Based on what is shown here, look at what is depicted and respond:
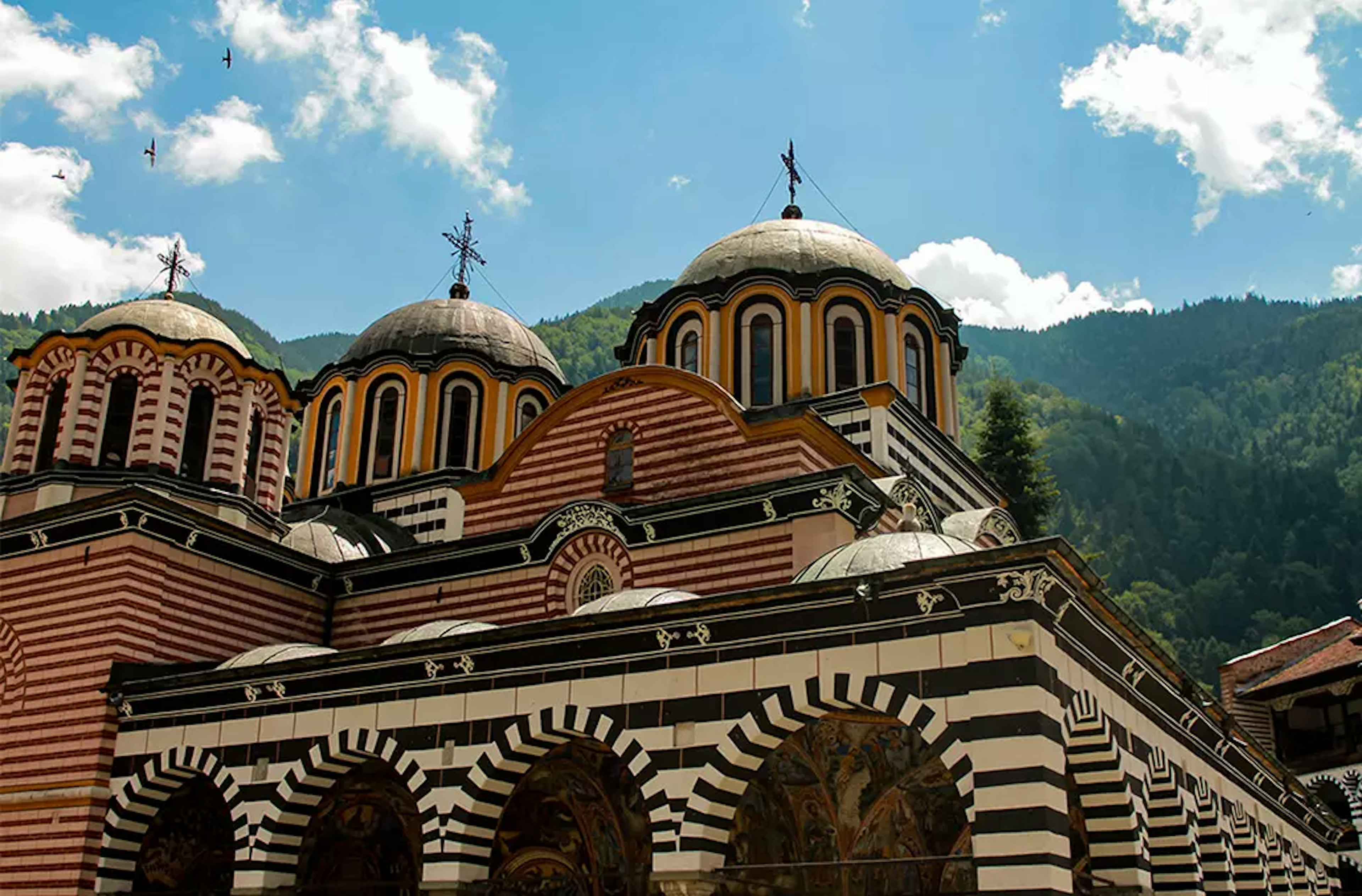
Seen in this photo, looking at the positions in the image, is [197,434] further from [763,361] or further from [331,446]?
[763,361]

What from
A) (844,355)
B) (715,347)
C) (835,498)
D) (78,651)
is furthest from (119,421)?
(844,355)

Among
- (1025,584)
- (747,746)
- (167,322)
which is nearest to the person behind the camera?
(1025,584)

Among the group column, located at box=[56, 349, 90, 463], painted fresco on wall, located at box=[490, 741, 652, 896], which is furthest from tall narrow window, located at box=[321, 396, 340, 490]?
painted fresco on wall, located at box=[490, 741, 652, 896]

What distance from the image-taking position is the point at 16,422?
73.0ft

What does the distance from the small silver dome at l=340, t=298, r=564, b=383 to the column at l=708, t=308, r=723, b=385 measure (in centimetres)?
619

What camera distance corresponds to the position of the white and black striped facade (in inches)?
486

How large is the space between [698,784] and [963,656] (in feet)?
10.1

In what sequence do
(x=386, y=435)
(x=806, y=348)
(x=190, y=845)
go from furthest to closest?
(x=386, y=435) < (x=806, y=348) < (x=190, y=845)

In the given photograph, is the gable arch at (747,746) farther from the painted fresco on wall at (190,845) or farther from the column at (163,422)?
the column at (163,422)

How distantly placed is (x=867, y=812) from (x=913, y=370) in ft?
38.5

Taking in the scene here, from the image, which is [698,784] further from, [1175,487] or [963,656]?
[1175,487]

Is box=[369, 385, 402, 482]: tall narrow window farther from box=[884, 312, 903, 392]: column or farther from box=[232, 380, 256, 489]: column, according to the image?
box=[884, 312, 903, 392]: column

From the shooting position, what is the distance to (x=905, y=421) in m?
23.3

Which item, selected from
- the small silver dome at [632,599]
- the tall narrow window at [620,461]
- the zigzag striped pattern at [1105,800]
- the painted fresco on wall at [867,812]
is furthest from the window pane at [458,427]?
the zigzag striped pattern at [1105,800]
